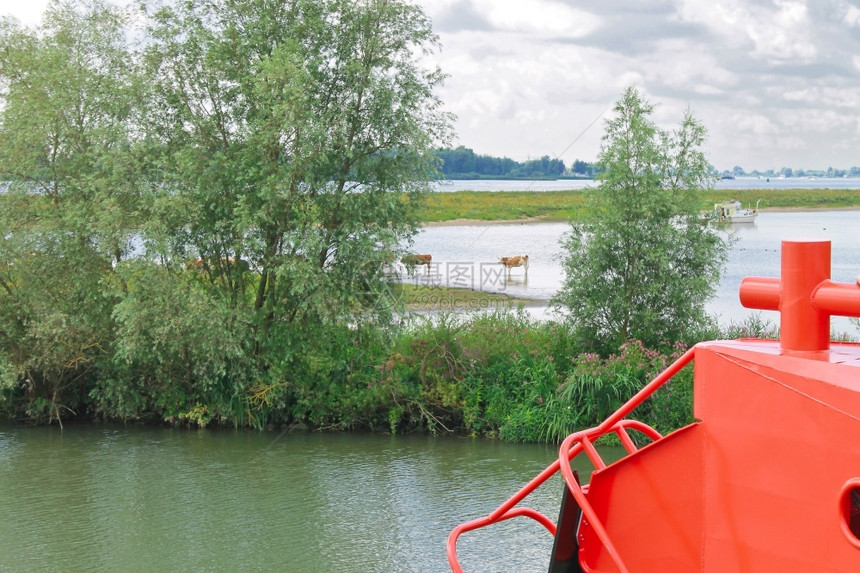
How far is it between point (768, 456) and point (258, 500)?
34.9 ft

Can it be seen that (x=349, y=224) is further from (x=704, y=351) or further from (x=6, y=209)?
(x=704, y=351)

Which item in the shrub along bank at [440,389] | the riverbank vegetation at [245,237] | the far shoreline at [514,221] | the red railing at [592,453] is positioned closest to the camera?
the red railing at [592,453]

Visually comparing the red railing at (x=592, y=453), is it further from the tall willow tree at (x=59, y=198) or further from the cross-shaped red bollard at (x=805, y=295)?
the tall willow tree at (x=59, y=198)

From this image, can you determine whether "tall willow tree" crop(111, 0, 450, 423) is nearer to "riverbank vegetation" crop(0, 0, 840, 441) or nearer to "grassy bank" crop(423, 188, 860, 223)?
"riverbank vegetation" crop(0, 0, 840, 441)

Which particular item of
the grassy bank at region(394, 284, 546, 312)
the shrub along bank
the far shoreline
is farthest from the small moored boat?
the far shoreline

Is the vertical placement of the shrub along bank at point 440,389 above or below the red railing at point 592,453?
below

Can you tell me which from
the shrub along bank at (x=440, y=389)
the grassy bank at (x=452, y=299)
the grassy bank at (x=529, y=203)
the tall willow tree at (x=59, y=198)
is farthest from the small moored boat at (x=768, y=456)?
the grassy bank at (x=529, y=203)

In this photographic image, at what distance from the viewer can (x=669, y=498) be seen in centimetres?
640

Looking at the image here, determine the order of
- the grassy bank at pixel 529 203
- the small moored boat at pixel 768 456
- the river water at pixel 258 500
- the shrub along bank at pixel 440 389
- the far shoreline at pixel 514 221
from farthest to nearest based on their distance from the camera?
the grassy bank at pixel 529 203, the far shoreline at pixel 514 221, the shrub along bank at pixel 440 389, the river water at pixel 258 500, the small moored boat at pixel 768 456

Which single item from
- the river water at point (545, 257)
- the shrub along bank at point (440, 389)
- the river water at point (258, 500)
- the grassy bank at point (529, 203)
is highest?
the grassy bank at point (529, 203)

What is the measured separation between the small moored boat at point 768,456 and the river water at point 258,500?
18.5 feet

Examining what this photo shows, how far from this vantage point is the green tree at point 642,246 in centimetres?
1816

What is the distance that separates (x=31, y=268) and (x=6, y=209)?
131 cm

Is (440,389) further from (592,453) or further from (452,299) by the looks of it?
(592,453)
